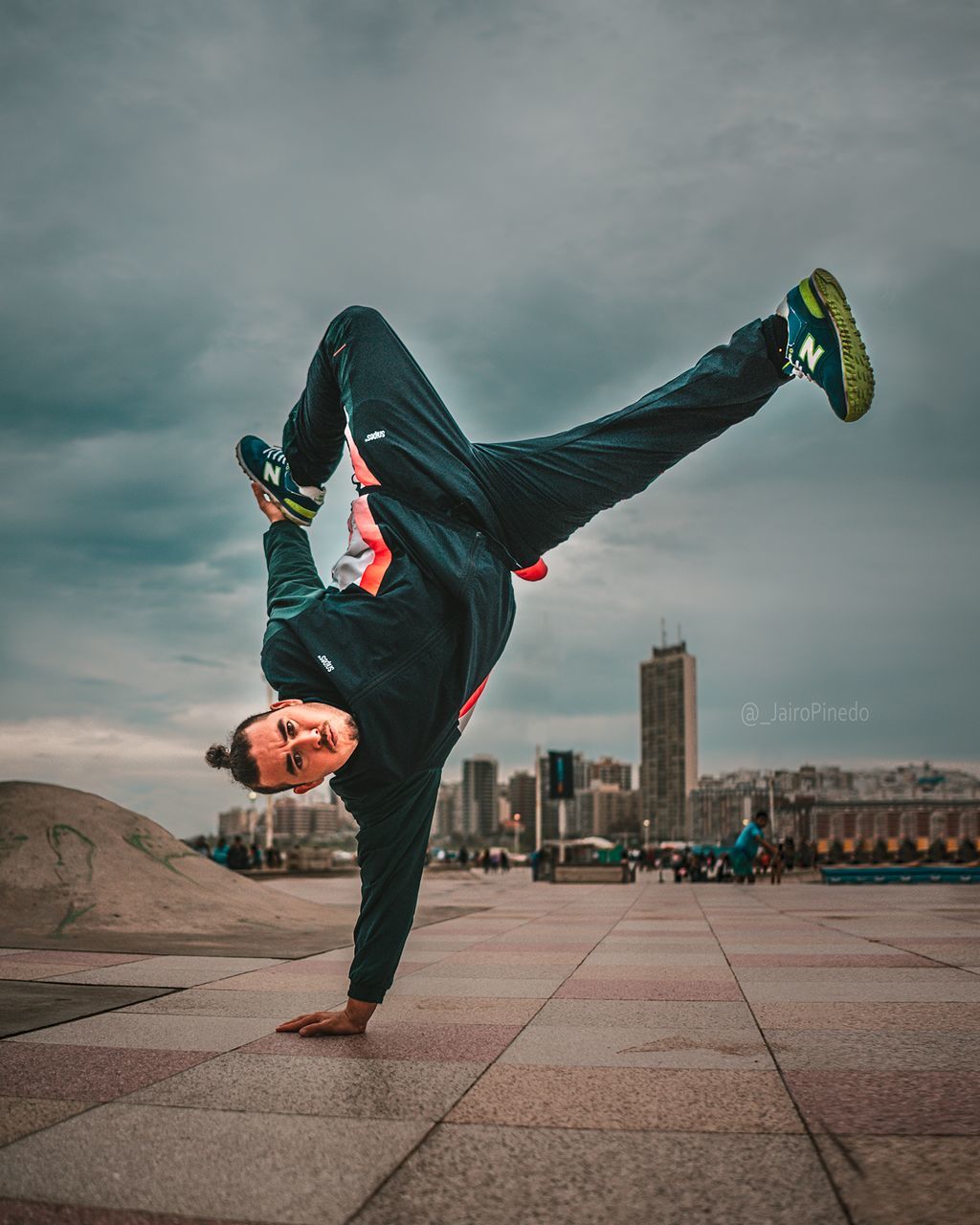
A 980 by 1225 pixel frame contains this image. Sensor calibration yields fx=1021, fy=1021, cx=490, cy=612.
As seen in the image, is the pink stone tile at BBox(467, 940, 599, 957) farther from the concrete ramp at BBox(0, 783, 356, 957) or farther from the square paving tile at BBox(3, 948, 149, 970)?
the square paving tile at BBox(3, 948, 149, 970)

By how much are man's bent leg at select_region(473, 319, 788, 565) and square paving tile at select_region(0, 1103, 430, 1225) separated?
8.70ft

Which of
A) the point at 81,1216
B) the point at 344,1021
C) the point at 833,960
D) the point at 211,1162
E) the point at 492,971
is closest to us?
the point at 81,1216

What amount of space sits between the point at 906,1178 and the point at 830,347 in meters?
3.41

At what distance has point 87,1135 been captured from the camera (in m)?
3.17

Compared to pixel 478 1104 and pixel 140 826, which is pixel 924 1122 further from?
pixel 140 826

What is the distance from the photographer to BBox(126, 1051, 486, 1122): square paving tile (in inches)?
138

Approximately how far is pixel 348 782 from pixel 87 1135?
5.76 ft

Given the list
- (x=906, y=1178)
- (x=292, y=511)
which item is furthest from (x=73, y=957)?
(x=906, y=1178)

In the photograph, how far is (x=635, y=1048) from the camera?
4.52 meters

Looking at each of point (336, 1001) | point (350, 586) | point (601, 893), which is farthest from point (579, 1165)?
point (601, 893)

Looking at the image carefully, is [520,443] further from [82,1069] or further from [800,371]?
[82,1069]

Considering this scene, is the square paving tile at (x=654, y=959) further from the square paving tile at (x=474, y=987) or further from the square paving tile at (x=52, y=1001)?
the square paving tile at (x=52, y=1001)

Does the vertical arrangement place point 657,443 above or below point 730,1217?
above

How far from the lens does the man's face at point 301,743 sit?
13.6 feet
